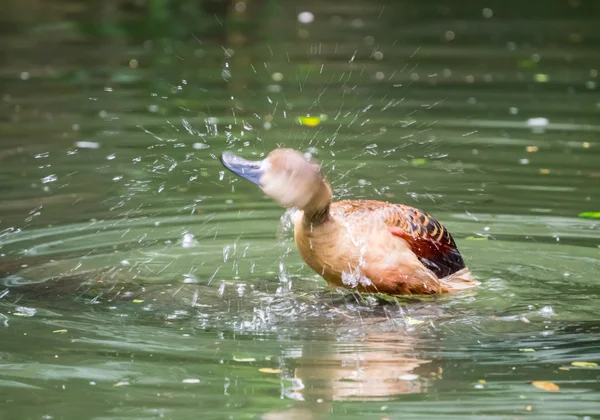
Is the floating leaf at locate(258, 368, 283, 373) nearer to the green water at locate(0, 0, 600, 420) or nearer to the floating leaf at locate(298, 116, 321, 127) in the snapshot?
the green water at locate(0, 0, 600, 420)

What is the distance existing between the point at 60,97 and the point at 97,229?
588cm

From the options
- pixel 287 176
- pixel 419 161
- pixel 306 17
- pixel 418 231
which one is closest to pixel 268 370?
pixel 287 176

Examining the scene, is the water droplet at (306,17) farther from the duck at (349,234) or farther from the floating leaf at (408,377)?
the floating leaf at (408,377)

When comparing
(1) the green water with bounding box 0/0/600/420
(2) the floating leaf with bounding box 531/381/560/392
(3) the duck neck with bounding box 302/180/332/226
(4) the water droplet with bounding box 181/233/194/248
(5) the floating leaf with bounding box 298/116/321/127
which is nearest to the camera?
(2) the floating leaf with bounding box 531/381/560/392

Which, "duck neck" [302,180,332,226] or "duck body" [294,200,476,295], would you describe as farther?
"duck body" [294,200,476,295]

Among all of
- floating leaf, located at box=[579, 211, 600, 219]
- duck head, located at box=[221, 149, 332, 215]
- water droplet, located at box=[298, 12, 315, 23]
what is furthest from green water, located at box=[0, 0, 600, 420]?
water droplet, located at box=[298, 12, 315, 23]

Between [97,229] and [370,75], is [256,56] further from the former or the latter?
[97,229]

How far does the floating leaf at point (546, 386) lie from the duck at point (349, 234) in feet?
5.17

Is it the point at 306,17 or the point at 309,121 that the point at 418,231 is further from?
the point at 306,17

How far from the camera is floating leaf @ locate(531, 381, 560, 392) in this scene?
5.58 meters

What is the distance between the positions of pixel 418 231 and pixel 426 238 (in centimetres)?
9

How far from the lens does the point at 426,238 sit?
295 inches

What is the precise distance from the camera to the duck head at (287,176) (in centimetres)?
645

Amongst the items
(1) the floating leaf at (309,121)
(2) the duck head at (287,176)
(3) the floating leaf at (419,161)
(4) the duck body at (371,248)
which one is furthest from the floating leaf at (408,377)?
(1) the floating leaf at (309,121)
